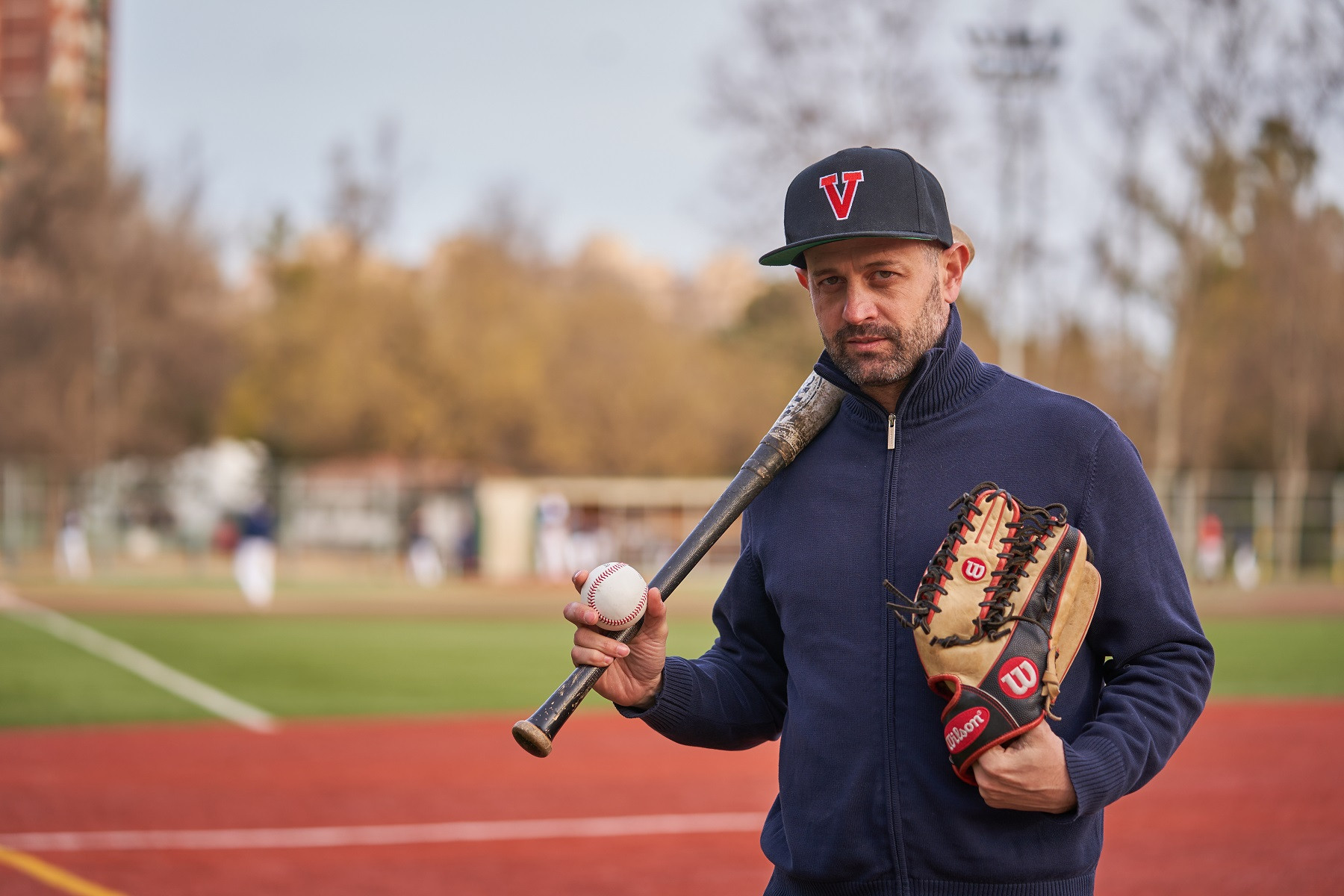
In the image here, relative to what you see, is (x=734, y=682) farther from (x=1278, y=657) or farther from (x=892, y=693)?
(x=1278, y=657)

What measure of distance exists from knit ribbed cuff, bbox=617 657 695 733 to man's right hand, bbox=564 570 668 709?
13 millimetres

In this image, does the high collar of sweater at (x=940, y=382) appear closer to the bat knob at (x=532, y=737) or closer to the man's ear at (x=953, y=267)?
the man's ear at (x=953, y=267)

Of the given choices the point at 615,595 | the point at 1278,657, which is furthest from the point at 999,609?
the point at 1278,657

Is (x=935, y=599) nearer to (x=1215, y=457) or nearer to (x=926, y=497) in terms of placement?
(x=926, y=497)

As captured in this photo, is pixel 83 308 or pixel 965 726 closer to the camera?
pixel 965 726

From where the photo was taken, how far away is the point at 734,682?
9.47 ft

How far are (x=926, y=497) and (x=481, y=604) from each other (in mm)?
25602

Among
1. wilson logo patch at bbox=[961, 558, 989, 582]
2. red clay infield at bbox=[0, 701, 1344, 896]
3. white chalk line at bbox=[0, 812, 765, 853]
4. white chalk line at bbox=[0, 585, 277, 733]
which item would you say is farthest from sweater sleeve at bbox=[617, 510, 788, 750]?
white chalk line at bbox=[0, 585, 277, 733]

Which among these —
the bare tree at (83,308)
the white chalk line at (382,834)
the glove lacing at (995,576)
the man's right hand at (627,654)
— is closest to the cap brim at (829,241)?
the glove lacing at (995,576)

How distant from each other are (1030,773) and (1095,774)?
0.38 ft

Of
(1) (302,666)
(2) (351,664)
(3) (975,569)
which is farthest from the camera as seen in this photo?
(2) (351,664)

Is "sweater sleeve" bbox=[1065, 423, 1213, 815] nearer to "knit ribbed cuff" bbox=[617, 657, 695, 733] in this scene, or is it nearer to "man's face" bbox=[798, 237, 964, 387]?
"man's face" bbox=[798, 237, 964, 387]

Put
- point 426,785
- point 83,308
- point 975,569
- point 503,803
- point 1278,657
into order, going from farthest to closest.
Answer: point 83,308 < point 1278,657 < point 426,785 < point 503,803 < point 975,569

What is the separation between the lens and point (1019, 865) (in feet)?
7.70
